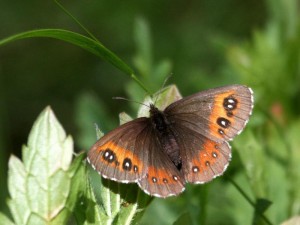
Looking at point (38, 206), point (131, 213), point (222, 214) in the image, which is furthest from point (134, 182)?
point (222, 214)

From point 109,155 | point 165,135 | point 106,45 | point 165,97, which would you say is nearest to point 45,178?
point 109,155

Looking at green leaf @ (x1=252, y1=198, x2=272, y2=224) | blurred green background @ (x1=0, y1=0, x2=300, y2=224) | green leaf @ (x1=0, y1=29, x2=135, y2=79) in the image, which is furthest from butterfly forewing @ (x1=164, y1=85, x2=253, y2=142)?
blurred green background @ (x1=0, y1=0, x2=300, y2=224)

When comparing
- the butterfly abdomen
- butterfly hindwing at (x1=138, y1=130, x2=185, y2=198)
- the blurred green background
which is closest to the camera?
butterfly hindwing at (x1=138, y1=130, x2=185, y2=198)

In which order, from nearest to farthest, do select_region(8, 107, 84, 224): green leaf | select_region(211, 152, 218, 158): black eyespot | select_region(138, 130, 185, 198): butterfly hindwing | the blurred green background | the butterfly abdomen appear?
select_region(8, 107, 84, 224): green leaf
select_region(138, 130, 185, 198): butterfly hindwing
select_region(211, 152, 218, 158): black eyespot
the butterfly abdomen
the blurred green background

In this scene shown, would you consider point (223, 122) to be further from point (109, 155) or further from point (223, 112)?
point (109, 155)

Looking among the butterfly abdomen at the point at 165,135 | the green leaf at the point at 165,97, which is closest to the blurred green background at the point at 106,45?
the butterfly abdomen at the point at 165,135

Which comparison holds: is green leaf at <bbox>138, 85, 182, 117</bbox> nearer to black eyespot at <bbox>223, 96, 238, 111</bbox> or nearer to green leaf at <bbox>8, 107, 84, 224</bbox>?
black eyespot at <bbox>223, 96, 238, 111</bbox>

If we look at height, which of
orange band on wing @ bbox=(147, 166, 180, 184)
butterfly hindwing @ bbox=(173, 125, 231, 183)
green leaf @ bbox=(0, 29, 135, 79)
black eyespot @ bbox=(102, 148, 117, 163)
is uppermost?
green leaf @ bbox=(0, 29, 135, 79)

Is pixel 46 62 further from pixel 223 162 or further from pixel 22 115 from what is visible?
pixel 223 162

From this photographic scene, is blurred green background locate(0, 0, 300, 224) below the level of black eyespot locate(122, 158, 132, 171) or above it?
below
